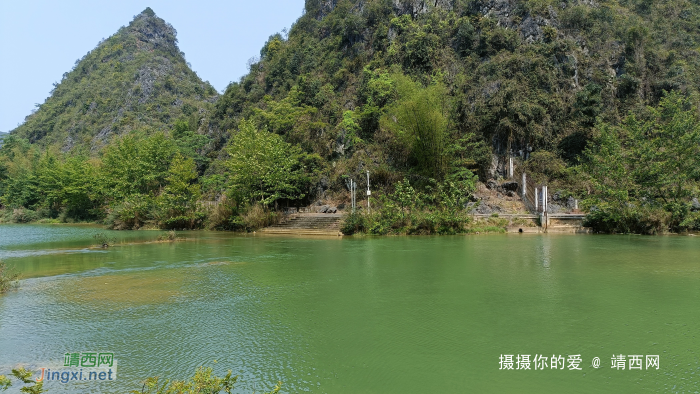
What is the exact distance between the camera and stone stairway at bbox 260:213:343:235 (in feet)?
73.6

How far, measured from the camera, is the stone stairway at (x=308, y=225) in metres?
22.4

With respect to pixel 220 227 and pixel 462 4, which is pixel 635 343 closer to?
pixel 220 227

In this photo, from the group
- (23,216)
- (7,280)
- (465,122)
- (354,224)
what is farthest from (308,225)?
(23,216)

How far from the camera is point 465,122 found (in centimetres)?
2858

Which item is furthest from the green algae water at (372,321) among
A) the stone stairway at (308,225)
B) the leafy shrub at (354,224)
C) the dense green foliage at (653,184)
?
the stone stairway at (308,225)

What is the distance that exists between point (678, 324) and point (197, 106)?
222 ft

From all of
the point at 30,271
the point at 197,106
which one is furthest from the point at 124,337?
the point at 197,106

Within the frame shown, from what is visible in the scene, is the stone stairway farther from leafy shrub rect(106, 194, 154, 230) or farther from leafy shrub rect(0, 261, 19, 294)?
leafy shrub rect(0, 261, 19, 294)

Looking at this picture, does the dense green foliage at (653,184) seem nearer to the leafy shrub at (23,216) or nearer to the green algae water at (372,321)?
the green algae water at (372,321)

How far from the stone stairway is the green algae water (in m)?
10.3

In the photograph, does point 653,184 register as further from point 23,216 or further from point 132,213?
point 23,216

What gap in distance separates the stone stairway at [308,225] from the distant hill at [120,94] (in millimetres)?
→ 37827

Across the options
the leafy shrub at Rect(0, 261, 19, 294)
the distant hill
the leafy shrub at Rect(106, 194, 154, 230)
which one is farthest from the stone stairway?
the distant hill

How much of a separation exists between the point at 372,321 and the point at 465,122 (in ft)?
81.3
